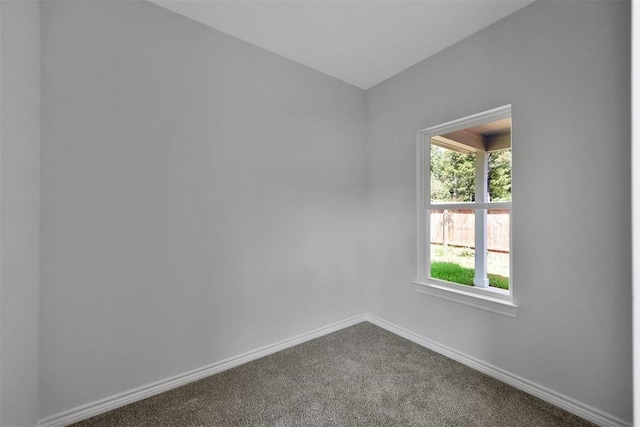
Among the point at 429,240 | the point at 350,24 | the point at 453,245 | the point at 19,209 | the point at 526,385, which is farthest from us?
the point at 429,240

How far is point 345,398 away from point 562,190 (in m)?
1.89

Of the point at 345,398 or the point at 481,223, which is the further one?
the point at 481,223

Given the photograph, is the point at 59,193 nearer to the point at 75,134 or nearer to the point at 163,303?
the point at 75,134

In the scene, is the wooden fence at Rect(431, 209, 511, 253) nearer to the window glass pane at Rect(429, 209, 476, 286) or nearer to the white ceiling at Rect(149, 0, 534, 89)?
the window glass pane at Rect(429, 209, 476, 286)

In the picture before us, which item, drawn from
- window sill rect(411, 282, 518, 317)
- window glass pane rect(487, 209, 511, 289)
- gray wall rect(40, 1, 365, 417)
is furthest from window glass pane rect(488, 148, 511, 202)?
gray wall rect(40, 1, 365, 417)

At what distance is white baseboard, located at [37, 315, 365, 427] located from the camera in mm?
1549

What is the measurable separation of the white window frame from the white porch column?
0.06 m

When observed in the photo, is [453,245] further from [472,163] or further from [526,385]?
[526,385]

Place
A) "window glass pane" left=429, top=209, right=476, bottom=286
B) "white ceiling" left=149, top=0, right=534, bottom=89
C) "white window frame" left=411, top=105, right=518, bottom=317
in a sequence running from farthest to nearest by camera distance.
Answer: "window glass pane" left=429, top=209, right=476, bottom=286 → "white window frame" left=411, top=105, right=518, bottom=317 → "white ceiling" left=149, top=0, right=534, bottom=89

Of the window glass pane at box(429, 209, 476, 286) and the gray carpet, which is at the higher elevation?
the window glass pane at box(429, 209, 476, 286)

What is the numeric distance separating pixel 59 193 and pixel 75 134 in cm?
35

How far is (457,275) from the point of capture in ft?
7.86

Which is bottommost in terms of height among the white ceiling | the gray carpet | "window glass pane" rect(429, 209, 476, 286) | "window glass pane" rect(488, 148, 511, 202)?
the gray carpet

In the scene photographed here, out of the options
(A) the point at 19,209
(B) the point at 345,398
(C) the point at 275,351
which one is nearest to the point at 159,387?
(C) the point at 275,351
